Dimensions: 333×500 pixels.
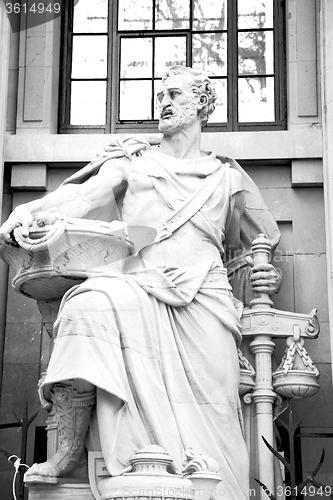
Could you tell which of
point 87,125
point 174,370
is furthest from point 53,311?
point 87,125

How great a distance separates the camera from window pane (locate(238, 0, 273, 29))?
33.6 ft

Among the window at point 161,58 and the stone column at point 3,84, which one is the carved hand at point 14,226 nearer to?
the stone column at point 3,84

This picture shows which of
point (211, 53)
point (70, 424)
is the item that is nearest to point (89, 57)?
point (211, 53)

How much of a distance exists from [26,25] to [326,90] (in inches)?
Result: 107

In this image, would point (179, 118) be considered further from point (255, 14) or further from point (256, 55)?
point (255, 14)

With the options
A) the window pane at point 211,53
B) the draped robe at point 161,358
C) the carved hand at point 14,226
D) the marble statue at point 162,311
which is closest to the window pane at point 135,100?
the window pane at point 211,53

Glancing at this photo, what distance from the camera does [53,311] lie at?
320 inches

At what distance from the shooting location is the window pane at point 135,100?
10125 millimetres

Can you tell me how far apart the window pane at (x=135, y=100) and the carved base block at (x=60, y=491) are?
3799mm

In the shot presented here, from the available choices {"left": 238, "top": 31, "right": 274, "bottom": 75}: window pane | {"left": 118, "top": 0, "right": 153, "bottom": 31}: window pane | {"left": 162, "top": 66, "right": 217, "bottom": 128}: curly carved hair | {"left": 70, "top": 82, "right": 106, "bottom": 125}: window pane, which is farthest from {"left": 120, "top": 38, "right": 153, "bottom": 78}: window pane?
{"left": 162, "top": 66, "right": 217, "bottom": 128}: curly carved hair

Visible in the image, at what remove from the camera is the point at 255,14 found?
1028 cm

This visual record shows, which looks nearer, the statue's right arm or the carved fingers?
the statue's right arm

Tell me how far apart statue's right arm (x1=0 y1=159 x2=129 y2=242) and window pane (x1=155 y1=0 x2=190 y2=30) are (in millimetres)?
2322

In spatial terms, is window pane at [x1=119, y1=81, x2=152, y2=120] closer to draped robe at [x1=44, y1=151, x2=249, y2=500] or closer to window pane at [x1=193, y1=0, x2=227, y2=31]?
window pane at [x1=193, y1=0, x2=227, y2=31]
